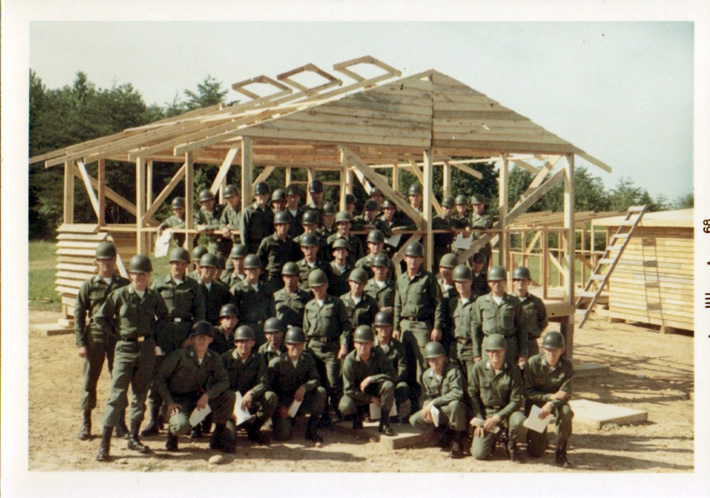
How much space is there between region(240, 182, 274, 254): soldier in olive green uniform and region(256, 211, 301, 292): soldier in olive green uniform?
25 cm

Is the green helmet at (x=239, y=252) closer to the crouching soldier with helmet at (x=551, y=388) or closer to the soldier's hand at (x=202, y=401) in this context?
the soldier's hand at (x=202, y=401)

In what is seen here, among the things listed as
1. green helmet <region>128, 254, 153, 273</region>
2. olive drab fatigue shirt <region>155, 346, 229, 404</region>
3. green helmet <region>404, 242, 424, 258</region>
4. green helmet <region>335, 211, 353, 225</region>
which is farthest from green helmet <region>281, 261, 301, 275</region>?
green helmet <region>128, 254, 153, 273</region>

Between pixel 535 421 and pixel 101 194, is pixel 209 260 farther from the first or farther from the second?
pixel 101 194

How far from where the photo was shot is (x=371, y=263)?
10.4 meters

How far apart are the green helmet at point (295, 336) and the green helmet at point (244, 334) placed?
0.42 meters

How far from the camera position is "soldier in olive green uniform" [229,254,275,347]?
9.66 metres

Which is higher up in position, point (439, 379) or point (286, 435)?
A: point (439, 379)

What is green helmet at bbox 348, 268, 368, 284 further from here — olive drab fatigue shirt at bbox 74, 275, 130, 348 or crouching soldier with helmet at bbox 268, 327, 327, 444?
olive drab fatigue shirt at bbox 74, 275, 130, 348

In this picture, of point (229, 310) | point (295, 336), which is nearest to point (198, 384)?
point (229, 310)

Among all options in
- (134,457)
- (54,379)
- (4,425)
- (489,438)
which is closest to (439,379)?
(489,438)

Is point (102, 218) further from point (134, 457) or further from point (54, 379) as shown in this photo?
point (134, 457)

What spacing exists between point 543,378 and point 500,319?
0.92 meters
